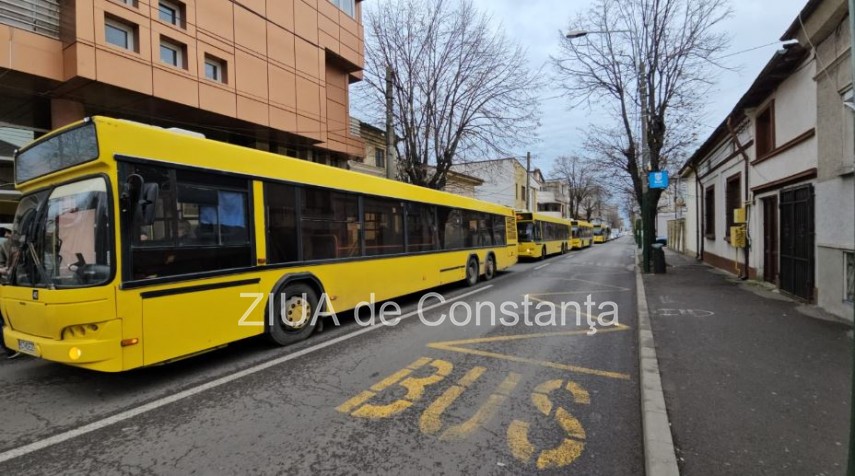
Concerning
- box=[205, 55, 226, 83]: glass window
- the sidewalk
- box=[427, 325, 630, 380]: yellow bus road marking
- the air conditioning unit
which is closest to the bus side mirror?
box=[427, 325, 630, 380]: yellow bus road marking

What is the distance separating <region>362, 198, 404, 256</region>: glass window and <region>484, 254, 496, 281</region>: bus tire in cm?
559

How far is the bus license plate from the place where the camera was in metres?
4.43

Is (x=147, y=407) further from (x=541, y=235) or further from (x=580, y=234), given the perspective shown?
(x=580, y=234)

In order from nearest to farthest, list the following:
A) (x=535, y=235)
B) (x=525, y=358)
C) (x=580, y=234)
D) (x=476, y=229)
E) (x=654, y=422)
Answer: (x=654, y=422)
(x=525, y=358)
(x=476, y=229)
(x=535, y=235)
(x=580, y=234)

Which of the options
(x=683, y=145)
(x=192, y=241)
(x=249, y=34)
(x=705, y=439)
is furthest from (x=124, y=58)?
(x=683, y=145)

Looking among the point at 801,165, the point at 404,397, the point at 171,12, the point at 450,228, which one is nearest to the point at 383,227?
the point at 450,228

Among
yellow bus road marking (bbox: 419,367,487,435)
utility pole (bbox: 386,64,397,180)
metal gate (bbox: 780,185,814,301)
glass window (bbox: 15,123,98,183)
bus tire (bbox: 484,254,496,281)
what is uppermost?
utility pole (bbox: 386,64,397,180)

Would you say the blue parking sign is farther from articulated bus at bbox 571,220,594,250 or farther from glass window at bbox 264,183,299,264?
articulated bus at bbox 571,220,594,250

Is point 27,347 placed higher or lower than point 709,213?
lower

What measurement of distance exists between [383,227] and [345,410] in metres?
5.01

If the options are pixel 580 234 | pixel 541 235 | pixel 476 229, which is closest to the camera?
pixel 476 229

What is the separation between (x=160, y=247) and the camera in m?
4.71

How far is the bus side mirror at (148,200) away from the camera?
4.36 metres

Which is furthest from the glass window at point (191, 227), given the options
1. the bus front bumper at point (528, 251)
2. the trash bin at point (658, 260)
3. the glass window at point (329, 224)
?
the bus front bumper at point (528, 251)
